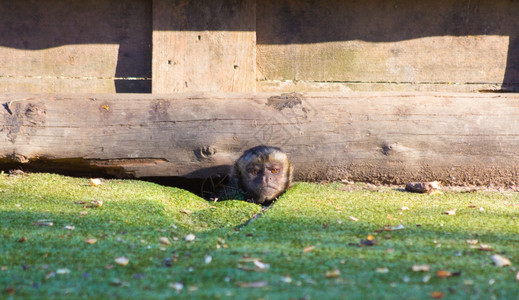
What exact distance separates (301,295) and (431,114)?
2.88m

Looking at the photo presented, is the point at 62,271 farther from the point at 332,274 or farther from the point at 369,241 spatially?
the point at 369,241

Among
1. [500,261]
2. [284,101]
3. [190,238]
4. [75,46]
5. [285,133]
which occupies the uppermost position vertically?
[75,46]

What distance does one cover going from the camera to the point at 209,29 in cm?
492

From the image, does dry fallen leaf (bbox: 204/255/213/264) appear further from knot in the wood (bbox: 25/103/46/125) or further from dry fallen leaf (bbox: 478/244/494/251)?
knot in the wood (bbox: 25/103/46/125)

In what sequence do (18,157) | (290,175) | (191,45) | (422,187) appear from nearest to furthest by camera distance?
(422,187), (18,157), (290,175), (191,45)

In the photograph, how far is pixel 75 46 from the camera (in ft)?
17.0

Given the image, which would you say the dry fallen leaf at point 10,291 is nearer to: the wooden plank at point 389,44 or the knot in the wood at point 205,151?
the knot in the wood at point 205,151

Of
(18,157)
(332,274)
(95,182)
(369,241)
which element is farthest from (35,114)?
(332,274)

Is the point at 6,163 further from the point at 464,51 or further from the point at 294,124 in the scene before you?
the point at 464,51

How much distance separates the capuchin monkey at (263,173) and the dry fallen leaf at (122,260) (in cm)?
213

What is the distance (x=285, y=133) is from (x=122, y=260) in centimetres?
228

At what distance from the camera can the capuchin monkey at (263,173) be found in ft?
14.7

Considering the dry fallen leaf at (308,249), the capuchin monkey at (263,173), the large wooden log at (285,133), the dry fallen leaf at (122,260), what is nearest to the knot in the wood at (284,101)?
the large wooden log at (285,133)

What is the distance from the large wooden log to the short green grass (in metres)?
0.27
